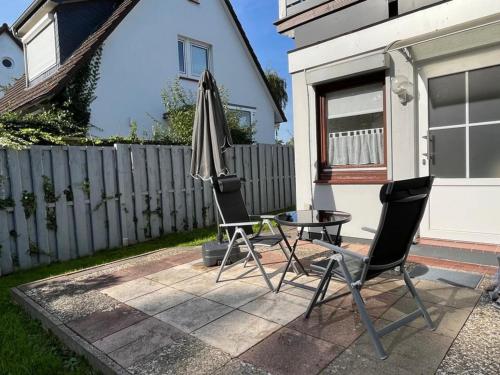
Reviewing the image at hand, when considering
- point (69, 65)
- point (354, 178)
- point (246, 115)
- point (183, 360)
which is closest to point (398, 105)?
point (354, 178)

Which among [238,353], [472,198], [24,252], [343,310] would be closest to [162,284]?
[238,353]

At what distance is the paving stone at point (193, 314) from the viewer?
2.84 metres

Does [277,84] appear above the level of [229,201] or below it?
above

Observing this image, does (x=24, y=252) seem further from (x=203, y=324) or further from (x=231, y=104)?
(x=231, y=104)

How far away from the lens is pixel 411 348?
229 cm

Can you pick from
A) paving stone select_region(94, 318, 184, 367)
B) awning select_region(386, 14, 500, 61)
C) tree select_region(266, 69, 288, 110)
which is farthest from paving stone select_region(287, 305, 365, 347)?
tree select_region(266, 69, 288, 110)

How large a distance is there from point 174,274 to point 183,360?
190 cm

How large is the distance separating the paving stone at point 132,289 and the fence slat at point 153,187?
2.48 meters

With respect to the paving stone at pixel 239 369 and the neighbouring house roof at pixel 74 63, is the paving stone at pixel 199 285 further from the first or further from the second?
the neighbouring house roof at pixel 74 63

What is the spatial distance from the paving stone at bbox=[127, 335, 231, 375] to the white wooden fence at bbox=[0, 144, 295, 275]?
3.59 meters

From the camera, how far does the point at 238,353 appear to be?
2357mm

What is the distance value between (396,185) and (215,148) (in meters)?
2.71

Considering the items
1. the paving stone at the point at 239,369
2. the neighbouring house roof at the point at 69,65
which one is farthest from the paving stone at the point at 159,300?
the neighbouring house roof at the point at 69,65

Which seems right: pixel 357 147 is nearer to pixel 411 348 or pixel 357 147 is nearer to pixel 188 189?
pixel 411 348
